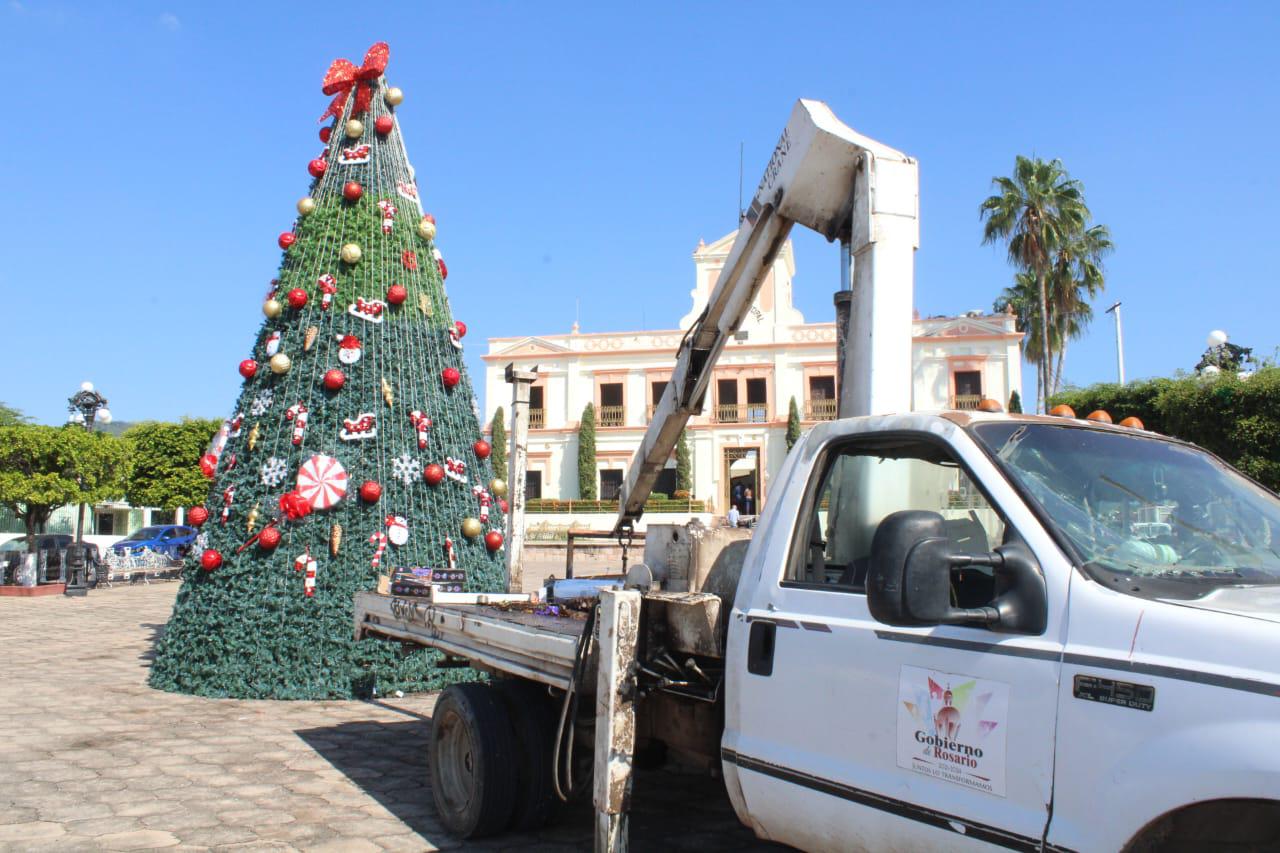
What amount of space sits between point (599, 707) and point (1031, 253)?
3641 centimetres

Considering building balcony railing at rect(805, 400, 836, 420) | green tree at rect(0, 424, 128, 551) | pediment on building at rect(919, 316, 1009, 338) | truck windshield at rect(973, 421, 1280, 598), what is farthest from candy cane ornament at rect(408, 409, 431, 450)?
pediment on building at rect(919, 316, 1009, 338)

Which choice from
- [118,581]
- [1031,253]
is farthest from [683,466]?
[118,581]

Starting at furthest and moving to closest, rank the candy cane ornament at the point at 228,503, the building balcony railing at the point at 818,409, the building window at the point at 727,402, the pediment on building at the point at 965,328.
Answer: the building window at the point at 727,402
the building balcony railing at the point at 818,409
the pediment on building at the point at 965,328
the candy cane ornament at the point at 228,503

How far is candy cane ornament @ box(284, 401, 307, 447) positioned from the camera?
28.0 ft

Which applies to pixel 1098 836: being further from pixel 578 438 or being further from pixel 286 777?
pixel 578 438

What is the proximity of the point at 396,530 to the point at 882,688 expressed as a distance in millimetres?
6271

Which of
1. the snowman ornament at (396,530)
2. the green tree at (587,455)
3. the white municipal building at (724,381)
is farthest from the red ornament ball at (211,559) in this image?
the green tree at (587,455)

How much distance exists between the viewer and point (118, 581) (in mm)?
24906

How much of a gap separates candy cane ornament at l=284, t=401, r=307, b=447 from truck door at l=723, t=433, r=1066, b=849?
6.01 meters

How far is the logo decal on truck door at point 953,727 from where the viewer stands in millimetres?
2594

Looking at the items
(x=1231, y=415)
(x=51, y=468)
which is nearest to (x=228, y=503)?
(x=1231, y=415)

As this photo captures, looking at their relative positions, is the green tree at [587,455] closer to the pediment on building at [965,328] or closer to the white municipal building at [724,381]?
the white municipal building at [724,381]

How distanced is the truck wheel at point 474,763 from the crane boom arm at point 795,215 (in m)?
2.09

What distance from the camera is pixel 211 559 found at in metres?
8.39
